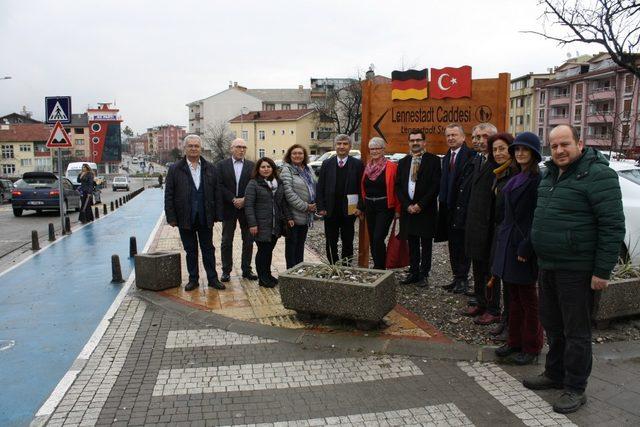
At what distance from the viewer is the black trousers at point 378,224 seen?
265 inches

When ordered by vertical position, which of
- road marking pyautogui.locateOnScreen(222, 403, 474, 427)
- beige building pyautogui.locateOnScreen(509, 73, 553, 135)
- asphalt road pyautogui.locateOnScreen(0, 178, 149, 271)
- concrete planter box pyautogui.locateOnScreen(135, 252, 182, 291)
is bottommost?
asphalt road pyautogui.locateOnScreen(0, 178, 149, 271)

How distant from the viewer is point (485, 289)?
5.62 metres

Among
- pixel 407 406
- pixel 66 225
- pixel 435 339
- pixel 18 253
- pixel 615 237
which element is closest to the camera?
pixel 615 237

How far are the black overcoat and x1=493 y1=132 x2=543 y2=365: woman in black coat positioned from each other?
190 cm

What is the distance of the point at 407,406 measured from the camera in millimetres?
3863

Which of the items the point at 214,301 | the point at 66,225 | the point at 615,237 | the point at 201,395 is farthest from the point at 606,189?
the point at 66,225

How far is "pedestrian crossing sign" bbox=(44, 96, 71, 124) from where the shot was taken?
13.0 metres

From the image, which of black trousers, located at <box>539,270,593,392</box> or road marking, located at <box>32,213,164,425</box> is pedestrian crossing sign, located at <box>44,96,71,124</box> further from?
black trousers, located at <box>539,270,593,392</box>

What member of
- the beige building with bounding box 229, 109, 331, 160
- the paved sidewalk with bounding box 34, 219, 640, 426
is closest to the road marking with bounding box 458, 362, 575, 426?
the paved sidewalk with bounding box 34, 219, 640, 426

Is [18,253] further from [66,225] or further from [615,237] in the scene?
[615,237]

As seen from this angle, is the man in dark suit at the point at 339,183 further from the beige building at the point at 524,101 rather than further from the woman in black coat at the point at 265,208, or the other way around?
the beige building at the point at 524,101

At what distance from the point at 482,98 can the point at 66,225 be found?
11374 mm

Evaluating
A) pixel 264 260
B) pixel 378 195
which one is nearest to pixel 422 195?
pixel 378 195

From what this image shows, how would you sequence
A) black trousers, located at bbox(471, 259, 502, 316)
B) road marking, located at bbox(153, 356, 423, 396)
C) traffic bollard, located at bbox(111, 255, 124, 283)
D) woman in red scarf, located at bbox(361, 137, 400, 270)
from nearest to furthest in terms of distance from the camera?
1. road marking, located at bbox(153, 356, 423, 396)
2. black trousers, located at bbox(471, 259, 502, 316)
3. woman in red scarf, located at bbox(361, 137, 400, 270)
4. traffic bollard, located at bbox(111, 255, 124, 283)
